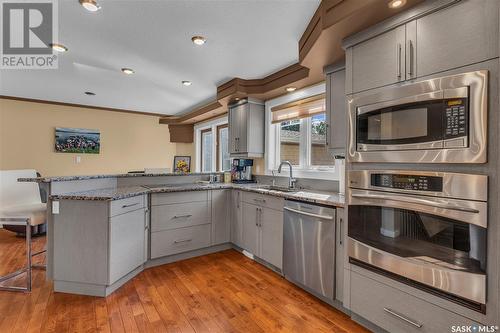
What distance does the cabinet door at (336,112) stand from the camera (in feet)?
7.64

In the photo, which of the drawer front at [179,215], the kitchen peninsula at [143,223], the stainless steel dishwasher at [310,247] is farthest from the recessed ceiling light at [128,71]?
the stainless steel dishwasher at [310,247]

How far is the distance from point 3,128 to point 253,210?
493cm

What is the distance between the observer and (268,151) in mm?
3773

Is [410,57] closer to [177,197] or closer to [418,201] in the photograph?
[418,201]

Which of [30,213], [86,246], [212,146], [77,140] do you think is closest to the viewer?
[86,246]

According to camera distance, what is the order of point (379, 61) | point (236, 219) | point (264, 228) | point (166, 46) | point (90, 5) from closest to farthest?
point (379, 61) < point (90, 5) < point (166, 46) < point (264, 228) < point (236, 219)

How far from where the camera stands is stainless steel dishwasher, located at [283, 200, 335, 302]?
207 centimetres

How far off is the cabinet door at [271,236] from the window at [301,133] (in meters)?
0.76

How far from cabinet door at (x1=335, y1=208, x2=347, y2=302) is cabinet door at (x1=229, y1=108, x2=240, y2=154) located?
2.24m

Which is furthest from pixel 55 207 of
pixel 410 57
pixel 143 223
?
pixel 410 57

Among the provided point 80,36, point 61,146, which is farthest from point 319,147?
point 61,146

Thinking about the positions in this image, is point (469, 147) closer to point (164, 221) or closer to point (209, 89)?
point (164, 221)

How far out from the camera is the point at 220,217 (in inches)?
131

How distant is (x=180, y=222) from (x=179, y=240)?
0.72 ft
